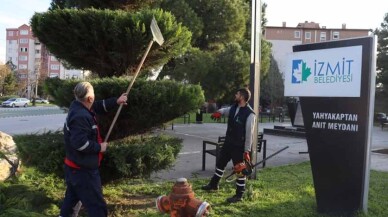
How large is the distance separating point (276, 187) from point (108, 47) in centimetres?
404

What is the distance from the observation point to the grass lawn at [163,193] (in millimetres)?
6004

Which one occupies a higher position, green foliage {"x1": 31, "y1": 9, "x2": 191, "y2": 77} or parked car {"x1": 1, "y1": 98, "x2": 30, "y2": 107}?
green foliage {"x1": 31, "y1": 9, "x2": 191, "y2": 77}

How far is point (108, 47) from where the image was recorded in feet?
20.8

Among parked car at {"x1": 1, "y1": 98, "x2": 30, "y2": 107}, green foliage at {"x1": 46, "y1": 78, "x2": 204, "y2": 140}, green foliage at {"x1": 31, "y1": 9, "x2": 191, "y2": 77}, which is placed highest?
green foliage at {"x1": 31, "y1": 9, "x2": 191, "y2": 77}

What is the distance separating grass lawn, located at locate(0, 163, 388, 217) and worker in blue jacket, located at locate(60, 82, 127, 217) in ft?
3.21

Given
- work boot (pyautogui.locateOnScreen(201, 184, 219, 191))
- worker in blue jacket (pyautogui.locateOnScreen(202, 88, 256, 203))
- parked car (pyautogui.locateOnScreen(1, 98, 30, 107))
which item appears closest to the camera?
worker in blue jacket (pyautogui.locateOnScreen(202, 88, 256, 203))

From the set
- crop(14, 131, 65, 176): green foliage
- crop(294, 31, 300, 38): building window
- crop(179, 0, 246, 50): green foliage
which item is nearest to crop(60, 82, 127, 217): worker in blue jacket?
crop(14, 131, 65, 176): green foliage

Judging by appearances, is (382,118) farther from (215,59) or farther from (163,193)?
(163,193)

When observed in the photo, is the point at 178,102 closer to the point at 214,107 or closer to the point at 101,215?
the point at 101,215

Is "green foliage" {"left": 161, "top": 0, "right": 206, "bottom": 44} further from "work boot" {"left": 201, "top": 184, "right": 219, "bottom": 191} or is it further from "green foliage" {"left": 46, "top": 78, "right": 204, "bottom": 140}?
"green foliage" {"left": 46, "top": 78, "right": 204, "bottom": 140}

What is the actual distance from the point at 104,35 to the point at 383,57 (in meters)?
41.2

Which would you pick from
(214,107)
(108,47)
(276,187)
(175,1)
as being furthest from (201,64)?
(214,107)

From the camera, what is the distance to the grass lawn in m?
6.00

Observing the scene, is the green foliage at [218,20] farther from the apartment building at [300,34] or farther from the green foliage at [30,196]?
the apartment building at [300,34]
